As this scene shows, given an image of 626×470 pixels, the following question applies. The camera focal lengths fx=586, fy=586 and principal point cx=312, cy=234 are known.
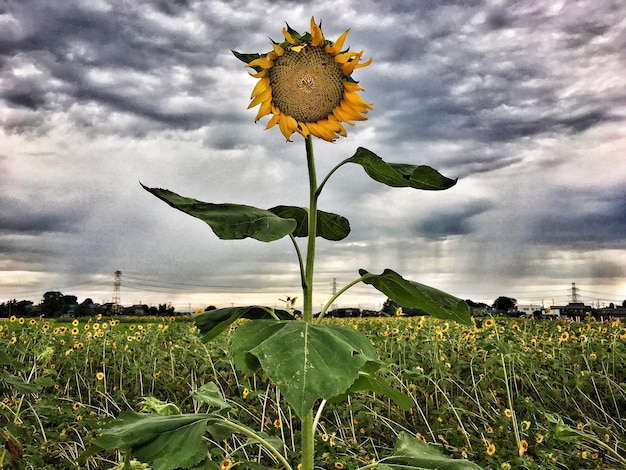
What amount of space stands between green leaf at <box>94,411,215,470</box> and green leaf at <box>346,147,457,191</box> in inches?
31.4

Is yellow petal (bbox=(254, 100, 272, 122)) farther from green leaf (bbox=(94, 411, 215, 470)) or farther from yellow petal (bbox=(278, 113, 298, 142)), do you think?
green leaf (bbox=(94, 411, 215, 470))

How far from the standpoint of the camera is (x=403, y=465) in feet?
5.21

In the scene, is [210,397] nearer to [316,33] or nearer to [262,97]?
[262,97]

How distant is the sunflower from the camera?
4.69ft

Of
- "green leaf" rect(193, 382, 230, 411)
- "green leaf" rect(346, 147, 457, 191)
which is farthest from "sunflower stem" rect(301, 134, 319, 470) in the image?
"green leaf" rect(193, 382, 230, 411)

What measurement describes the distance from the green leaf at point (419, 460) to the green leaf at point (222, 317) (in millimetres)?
521

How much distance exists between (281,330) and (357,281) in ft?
1.20

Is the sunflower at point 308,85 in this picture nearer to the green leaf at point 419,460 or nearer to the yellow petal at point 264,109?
the yellow petal at point 264,109

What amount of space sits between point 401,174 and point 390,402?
3.00 metres

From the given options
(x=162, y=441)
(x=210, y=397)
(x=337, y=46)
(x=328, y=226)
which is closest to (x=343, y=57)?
(x=337, y=46)

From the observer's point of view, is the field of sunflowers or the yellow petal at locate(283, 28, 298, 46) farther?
the field of sunflowers

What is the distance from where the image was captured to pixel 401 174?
57.5 inches

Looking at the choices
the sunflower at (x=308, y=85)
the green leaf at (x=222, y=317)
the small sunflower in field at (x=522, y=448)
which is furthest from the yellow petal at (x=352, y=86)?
the small sunflower in field at (x=522, y=448)

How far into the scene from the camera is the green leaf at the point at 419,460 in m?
1.57
